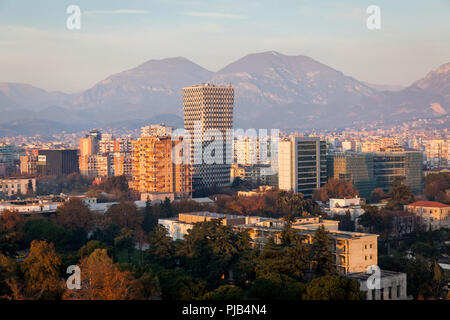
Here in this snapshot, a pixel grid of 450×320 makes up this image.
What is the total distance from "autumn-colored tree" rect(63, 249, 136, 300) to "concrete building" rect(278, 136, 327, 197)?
27.5 metres

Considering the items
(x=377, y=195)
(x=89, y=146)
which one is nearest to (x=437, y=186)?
(x=377, y=195)

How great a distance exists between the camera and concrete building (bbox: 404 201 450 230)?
124ft

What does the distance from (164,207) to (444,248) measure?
13275 millimetres

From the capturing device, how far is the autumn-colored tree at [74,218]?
3131cm

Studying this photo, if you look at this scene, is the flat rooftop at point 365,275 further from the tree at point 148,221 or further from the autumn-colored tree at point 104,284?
the tree at point 148,221

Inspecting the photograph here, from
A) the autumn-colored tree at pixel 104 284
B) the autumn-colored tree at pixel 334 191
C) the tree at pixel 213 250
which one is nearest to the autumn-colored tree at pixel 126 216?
the tree at pixel 213 250

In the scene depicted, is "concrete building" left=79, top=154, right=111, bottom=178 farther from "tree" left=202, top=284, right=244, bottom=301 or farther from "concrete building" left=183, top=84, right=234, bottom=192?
"tree" left=202, top=284, right=244, bottom=301

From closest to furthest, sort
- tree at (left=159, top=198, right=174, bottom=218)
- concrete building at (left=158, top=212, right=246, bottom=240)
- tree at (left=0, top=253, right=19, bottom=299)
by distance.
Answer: tree at (left=0, top=253, right=19, bottom=299) → concrete building at (left=158, top=212, right=246, bottom=240) → tree at (left=159, top=198, right=174, bottom=218)

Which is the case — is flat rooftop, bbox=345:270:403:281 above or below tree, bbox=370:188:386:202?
below

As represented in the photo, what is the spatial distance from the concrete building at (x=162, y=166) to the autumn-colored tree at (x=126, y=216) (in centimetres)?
1133

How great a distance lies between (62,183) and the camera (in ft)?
194

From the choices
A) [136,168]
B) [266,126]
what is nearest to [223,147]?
[136,168]

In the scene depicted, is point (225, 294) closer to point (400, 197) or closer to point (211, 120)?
point (400, 197)

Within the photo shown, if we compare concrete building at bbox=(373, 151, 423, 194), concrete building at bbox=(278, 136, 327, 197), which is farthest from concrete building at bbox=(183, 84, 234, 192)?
concrete building at bbox=(373, 151, 423, 194)
